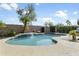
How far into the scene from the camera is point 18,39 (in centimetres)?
607

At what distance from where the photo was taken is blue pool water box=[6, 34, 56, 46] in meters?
6.00

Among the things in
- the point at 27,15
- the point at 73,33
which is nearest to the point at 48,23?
the point at 27,15

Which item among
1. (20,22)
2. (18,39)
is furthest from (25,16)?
(18,39)

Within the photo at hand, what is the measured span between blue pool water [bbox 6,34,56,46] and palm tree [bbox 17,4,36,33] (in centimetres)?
27

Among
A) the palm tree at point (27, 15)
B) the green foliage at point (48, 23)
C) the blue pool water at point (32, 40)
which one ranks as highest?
the palm tree at point (27, 15)

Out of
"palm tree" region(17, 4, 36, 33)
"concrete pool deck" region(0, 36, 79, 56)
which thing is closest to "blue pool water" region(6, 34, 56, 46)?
"concrete pool deck" region(0, 36, 79, 56)

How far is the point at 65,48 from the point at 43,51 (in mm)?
627

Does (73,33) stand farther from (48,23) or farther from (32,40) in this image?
(32,40)

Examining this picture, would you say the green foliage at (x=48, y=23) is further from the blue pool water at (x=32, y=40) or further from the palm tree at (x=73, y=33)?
the palm tree at (x=73, y=33)

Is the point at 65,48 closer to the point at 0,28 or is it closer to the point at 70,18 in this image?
the point at 70,18

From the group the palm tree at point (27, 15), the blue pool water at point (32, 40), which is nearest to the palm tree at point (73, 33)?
the blue pool water at point (32, 40)

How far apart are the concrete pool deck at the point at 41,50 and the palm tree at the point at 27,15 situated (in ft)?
2.07

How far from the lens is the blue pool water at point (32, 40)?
6.00 m

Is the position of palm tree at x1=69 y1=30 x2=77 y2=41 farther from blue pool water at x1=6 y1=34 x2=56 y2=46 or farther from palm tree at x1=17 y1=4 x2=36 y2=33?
palm tree at x1=17 y1=4 x2=36 y2=33
